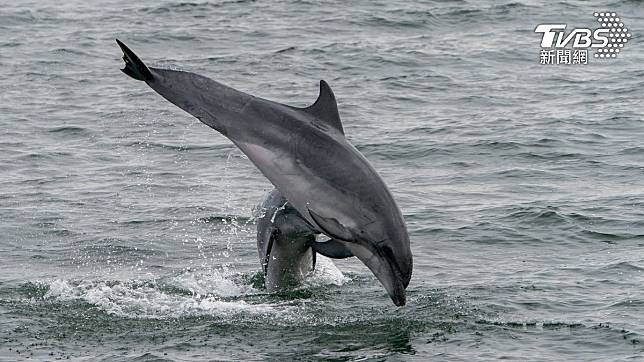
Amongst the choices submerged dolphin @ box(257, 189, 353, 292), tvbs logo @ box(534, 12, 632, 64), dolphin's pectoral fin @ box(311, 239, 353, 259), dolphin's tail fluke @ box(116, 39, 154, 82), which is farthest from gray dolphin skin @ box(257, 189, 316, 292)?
tvbs logo @ box(534, 12, 632, 64)

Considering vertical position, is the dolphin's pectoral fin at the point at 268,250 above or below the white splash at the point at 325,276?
above

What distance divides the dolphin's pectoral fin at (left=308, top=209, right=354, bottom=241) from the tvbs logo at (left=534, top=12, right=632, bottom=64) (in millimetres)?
19090

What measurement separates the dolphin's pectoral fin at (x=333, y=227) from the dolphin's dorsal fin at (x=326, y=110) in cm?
92

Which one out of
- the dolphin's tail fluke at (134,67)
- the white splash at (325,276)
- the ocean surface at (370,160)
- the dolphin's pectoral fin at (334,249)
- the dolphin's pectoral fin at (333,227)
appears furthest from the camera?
the white splash at (325,276)

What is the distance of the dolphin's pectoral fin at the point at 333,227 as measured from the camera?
11.8 m

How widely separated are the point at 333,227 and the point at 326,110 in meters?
1.15

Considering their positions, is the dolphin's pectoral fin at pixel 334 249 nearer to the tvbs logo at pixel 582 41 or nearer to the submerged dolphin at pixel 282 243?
the submerged dolphin at pixel 282 243

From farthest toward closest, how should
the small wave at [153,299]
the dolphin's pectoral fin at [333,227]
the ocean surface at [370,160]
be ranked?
the small wave at [153,299], the ocean surface at [370,160], the dolphin's pectoral fin at [333,227]

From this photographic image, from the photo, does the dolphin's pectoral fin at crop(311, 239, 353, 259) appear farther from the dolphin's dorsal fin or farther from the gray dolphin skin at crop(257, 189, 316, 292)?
the gray dolphin skin at crop(257, 189, 316, 292)

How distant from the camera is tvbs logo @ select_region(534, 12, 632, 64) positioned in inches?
1206

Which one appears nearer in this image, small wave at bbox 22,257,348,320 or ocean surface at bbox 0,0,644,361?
ocean surface at bbox 0,0,644,361

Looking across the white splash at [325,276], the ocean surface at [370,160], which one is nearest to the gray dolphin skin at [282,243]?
the white splash at [325,276]

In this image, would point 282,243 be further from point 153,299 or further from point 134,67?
point 134,67

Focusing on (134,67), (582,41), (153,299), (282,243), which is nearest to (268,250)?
(282,243)
